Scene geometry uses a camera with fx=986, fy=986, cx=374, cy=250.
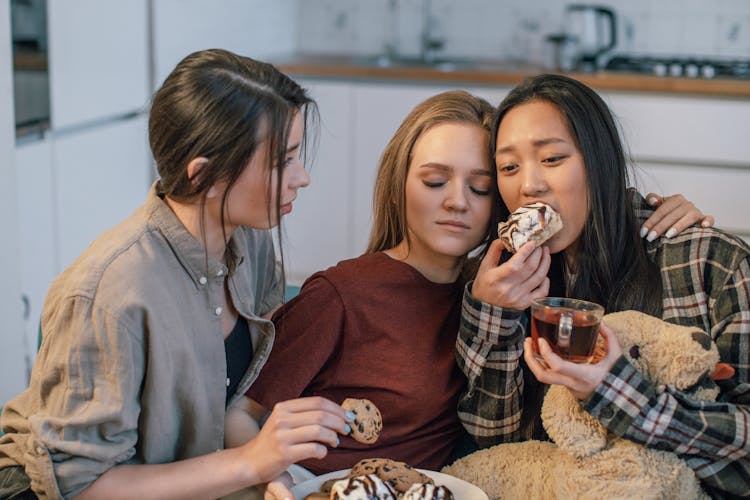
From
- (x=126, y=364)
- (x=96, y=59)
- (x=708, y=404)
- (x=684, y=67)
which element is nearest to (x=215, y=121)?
(x=126, y=364)

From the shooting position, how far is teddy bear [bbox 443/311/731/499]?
1.32 meters

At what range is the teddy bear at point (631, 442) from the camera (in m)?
1.32

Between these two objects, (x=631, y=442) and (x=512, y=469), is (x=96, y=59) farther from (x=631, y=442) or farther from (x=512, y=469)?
(x=631, y=442)

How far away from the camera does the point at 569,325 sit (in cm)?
127

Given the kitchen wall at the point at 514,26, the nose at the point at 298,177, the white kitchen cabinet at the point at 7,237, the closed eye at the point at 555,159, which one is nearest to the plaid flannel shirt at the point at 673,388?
the closed eye at the point at 555,159

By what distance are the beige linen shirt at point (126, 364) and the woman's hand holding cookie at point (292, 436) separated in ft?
0.42

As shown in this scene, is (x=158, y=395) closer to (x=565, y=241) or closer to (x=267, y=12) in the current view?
(x=565, y=241)

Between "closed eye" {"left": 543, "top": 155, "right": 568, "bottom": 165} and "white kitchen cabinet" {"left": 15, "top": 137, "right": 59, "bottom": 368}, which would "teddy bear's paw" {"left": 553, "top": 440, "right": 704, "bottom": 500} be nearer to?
"closed eye" {"left": 543, "top": 155, "right": 568, "bottom": 165}

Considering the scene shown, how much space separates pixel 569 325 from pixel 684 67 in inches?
116

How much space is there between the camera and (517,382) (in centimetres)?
159

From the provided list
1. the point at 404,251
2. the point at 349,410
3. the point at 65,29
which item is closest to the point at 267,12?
the point at 65,29

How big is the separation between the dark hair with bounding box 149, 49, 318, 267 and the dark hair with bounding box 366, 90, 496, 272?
308 mm

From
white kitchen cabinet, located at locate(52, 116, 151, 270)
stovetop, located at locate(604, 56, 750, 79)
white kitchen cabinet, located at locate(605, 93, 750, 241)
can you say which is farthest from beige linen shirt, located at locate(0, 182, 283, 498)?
stovetop, located at locate(604, 56, 750, 79)

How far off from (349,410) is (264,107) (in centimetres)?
44
